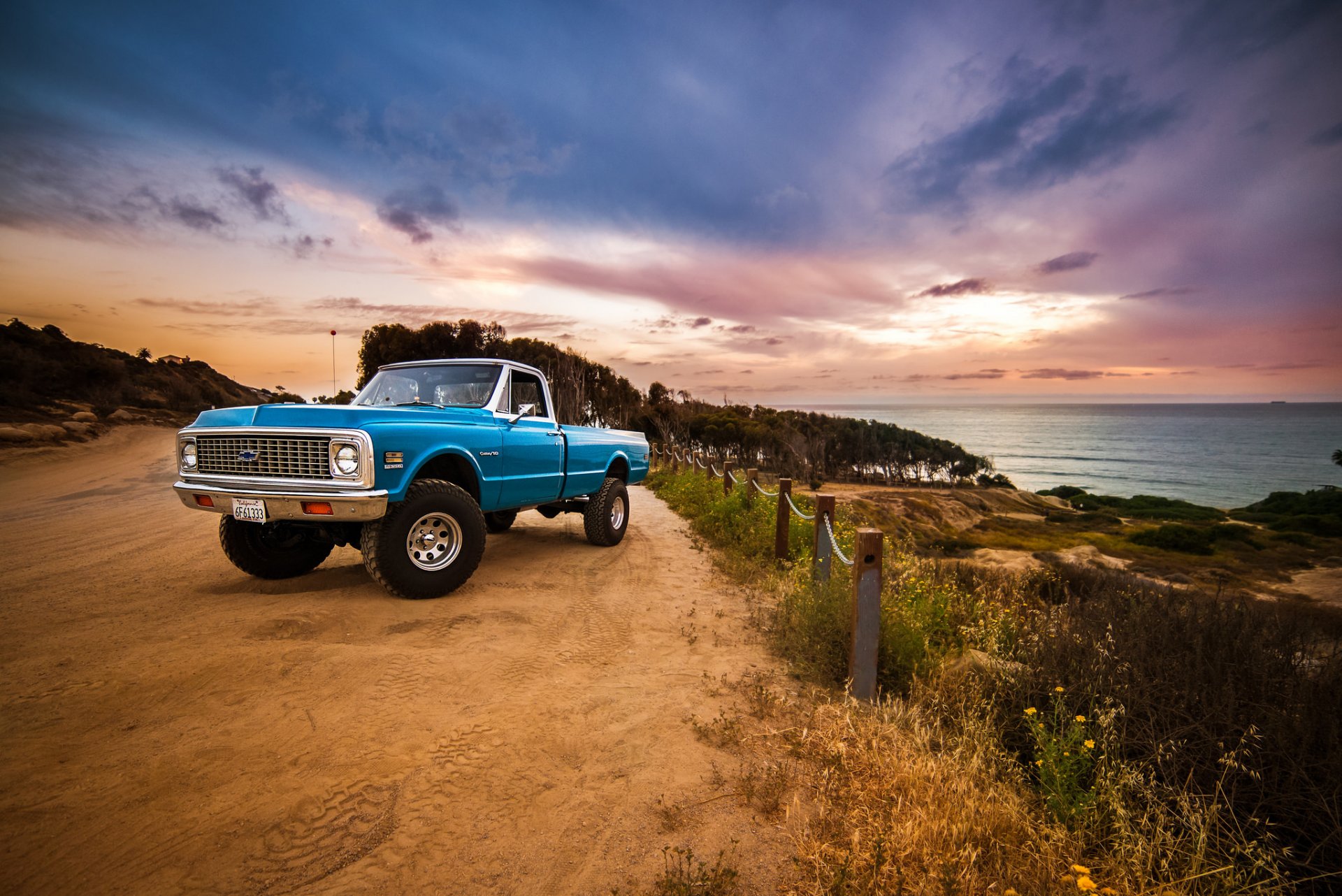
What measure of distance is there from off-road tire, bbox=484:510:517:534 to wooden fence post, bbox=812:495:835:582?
14.6 ft

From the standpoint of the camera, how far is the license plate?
173 inches

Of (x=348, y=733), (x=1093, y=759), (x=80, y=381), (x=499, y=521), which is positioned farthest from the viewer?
(x=80, y=381)

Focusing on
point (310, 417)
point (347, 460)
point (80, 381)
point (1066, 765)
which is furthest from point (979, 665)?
point (80, 381)

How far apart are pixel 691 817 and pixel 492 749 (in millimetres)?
1088

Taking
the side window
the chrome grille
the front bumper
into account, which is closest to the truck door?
the side window

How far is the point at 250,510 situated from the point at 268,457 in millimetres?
419

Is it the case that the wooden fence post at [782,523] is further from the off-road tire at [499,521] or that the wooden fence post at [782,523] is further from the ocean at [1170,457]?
the ocean at [1170,457]

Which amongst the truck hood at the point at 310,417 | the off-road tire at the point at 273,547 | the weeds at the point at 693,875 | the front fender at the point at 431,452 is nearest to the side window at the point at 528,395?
the front fender at the point at 431,452

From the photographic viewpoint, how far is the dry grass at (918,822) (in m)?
2.16

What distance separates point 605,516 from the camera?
7.87m

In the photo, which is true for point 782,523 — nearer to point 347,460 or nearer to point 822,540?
point 822,540

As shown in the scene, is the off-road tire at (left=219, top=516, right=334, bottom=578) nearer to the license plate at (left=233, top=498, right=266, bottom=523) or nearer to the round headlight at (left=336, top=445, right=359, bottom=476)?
the license plate at (left=233, top=498, right=266, bottom=523)

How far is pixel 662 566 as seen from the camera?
7230mm

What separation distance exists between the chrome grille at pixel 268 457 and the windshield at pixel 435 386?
1549mm
